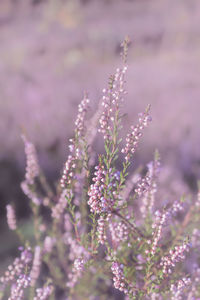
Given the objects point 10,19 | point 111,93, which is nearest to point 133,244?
point 111,93

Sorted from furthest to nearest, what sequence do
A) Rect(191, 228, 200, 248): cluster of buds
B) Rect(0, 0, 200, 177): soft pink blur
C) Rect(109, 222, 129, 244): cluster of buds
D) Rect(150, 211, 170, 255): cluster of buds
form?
Rect(0, 0, 200, 177): soft pink blur, Rect(191, 228, 200, 248): cluster of buds, Rect(109, 222, 129, 244): cluster of buds, Rect(150, 211, 170, 255): cluster of buds

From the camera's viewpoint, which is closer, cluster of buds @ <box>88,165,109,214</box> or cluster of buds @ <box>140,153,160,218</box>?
cluster of buds @ <box>88,165,109,214</box>

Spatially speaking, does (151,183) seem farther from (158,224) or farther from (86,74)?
(86,74)

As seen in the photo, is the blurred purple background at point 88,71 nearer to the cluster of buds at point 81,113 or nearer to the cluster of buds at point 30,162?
the cluster of buds at point 30,162

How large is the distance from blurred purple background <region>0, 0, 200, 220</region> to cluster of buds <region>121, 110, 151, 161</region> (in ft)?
7.98

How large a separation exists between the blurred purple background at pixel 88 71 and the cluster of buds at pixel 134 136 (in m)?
2.43

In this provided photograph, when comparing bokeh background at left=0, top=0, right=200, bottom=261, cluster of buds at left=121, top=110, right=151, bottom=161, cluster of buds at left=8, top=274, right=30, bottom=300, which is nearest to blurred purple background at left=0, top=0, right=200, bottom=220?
bokeh background at left=0, top=0, right=200, bottom=261

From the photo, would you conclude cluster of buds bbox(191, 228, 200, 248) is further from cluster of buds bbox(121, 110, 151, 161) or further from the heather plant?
cluster of buds bbox(121, 110, 151, 161)

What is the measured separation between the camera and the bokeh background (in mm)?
3770

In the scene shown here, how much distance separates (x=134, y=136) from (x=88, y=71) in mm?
3909

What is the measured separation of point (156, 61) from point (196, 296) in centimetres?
425

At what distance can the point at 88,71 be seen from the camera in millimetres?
4926

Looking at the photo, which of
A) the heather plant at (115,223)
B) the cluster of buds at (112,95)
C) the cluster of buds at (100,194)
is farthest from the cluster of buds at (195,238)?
the cluster of buds at (112,95)

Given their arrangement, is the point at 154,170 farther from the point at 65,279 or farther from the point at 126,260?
the point at 65,279
